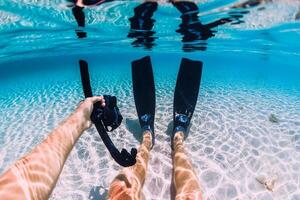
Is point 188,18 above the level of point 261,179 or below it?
above

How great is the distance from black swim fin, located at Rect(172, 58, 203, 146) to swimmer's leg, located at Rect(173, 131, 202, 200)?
83.4 inches

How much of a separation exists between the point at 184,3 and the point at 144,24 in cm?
394

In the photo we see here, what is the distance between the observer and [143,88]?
8.45m

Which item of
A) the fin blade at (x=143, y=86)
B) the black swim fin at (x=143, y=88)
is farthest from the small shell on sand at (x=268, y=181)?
the fin blade at (x=143, y=86)

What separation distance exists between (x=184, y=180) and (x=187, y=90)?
4528 millimetres

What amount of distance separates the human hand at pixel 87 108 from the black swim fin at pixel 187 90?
13.2ft

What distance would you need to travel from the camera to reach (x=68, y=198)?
5.24 meters

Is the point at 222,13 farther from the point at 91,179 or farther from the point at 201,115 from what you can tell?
the point at 91,179

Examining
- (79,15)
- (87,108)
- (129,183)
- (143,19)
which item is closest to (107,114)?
(87,108)

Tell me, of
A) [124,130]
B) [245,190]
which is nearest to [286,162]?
[245,190]

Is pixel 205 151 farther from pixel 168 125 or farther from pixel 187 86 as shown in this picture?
pixel 187 86

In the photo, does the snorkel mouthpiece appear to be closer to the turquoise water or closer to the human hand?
the human hand

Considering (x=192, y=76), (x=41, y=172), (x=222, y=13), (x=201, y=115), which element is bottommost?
(x=201, y=115)

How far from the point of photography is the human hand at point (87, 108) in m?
3.60
